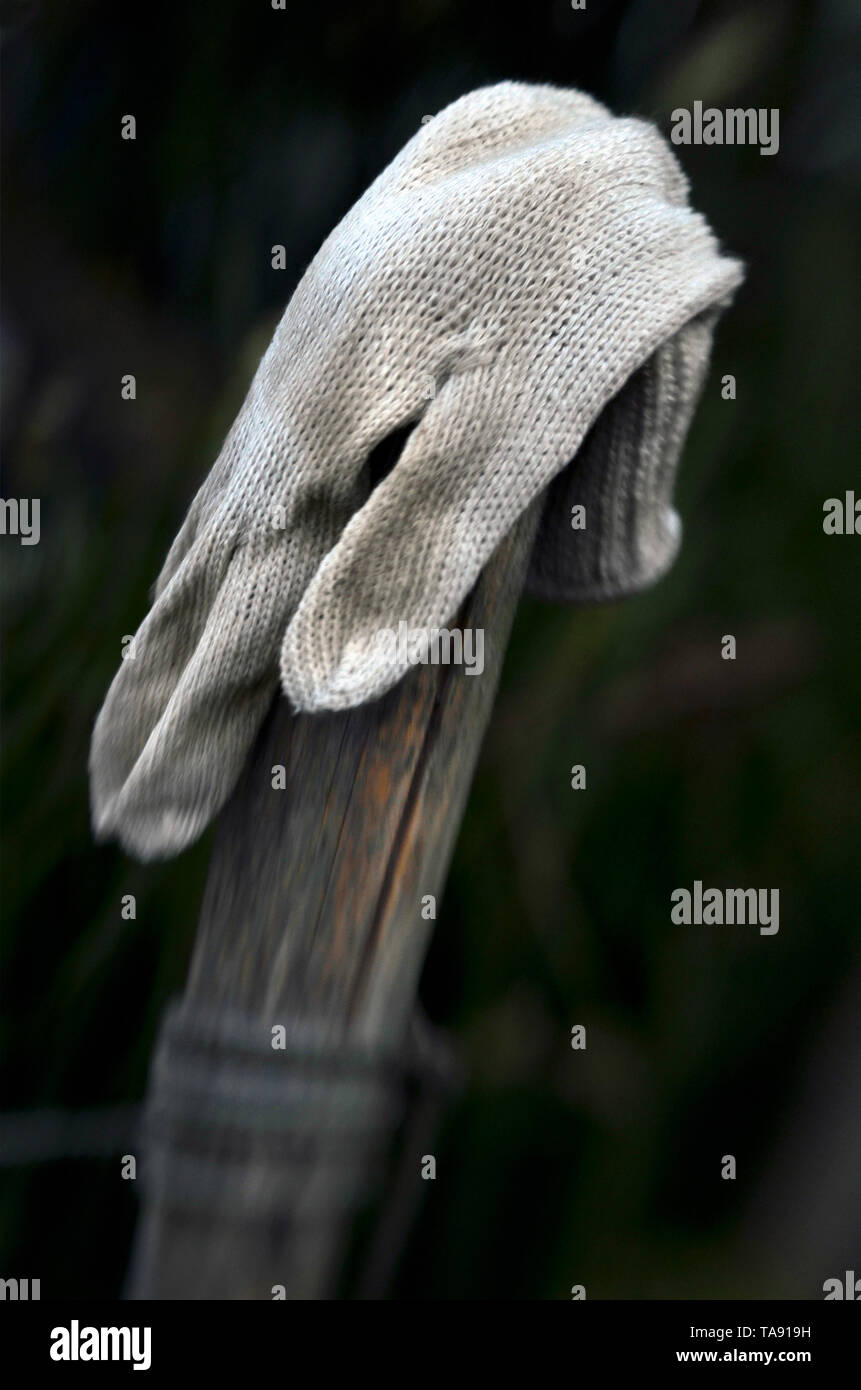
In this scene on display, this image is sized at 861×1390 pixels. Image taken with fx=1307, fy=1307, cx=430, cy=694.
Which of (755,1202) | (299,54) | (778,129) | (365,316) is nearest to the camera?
(365,316)

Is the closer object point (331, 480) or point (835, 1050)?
point (331, 480)

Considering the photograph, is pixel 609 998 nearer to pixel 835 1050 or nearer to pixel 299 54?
pixel 835 1050

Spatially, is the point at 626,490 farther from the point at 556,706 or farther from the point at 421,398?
the point at 556,706

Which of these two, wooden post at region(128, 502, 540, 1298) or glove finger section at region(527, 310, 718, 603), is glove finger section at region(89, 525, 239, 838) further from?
glove finger section at region(527, 310, 718, 603)

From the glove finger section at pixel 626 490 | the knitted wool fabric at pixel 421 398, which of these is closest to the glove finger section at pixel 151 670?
the knitted wool fabric at pixel 421 398

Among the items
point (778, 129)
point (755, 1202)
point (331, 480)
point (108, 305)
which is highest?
point (778, 129)

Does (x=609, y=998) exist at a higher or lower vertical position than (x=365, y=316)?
lower

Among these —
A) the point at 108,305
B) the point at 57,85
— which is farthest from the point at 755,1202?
the point at 57,85

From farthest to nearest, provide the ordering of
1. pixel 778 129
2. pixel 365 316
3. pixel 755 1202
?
1. pixel 778 129
2. pixel 755 1202
3. pixel 365 316
